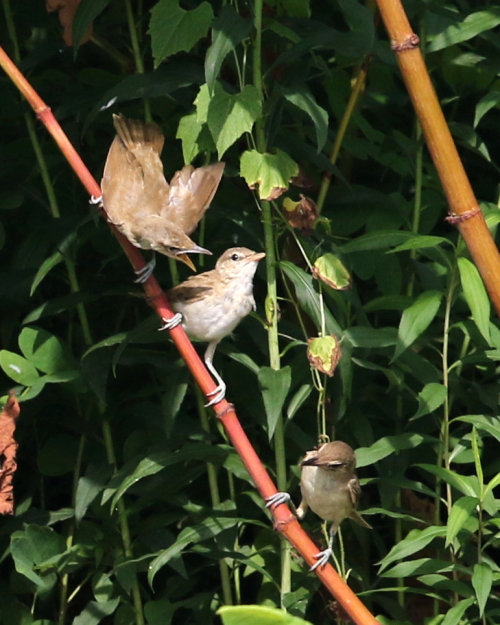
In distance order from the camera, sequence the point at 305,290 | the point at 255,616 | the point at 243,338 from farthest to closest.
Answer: the point at 243,338
the point at 305,290
the point at 255,616

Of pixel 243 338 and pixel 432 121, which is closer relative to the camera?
pixel 432 121

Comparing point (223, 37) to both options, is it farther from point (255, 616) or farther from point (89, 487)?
point (255, 616)

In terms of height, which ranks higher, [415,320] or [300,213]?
[300,213]

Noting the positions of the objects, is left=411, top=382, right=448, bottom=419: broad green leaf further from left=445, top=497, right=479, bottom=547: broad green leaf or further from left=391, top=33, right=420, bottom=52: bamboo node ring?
left=391, top=33, right=420, bottom=52: bamboo node ring

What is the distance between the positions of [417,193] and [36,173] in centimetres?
113

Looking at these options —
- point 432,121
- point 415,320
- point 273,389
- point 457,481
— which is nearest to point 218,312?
point 273,389

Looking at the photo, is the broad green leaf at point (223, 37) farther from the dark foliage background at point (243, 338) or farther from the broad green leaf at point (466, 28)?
the broad green leaf at point (466, 28)

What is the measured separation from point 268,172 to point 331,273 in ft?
0.92

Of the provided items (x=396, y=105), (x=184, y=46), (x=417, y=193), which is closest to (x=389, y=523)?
(x=417, y=193)

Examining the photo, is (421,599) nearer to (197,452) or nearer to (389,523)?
(389,523)

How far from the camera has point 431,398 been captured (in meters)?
2.32

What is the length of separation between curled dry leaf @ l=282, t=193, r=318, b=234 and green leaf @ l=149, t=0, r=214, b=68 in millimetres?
459

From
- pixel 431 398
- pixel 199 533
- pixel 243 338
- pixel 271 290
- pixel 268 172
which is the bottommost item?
pixel 199 533

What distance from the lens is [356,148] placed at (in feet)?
9.20
